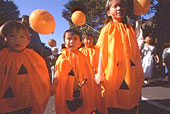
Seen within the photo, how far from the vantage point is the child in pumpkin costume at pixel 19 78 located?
5.29ft

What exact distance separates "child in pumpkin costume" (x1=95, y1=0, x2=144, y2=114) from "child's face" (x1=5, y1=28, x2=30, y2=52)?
3.51ft

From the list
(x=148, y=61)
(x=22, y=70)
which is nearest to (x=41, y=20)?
(x=22, y=70)

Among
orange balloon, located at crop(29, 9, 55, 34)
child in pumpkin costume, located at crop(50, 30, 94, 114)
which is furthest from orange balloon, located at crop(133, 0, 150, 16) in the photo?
orange balloon, located at crop(29, 9, 55, 34)

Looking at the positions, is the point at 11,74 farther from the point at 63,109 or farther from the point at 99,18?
the point at 99,18

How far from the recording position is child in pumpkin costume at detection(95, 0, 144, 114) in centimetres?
158

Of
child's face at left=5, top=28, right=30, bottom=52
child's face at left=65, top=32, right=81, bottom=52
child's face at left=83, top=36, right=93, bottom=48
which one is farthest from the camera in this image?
child's face at left=83, top=36, right=93, bottom=48

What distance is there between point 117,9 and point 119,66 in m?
0.80

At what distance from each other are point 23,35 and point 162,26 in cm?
975

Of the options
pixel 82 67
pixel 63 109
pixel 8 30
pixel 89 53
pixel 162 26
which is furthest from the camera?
pixel 162 26

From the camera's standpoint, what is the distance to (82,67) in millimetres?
2219

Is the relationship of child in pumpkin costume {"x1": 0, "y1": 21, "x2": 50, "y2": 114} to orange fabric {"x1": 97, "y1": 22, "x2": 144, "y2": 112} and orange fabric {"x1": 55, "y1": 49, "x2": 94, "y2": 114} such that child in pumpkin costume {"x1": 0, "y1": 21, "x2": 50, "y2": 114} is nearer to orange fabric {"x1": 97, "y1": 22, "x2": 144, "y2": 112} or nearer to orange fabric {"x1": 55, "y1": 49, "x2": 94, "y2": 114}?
orange fabric {"x1": 55, "y1": 49, "x2": 94, "y2": 114}

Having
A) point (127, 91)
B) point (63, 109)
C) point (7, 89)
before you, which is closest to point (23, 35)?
point (7, 89)

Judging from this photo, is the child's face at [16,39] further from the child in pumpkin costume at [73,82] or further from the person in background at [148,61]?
the person in background at [148,61]

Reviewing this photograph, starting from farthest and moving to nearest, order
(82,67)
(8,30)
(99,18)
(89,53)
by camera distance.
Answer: (99,18), (89,53), (82,67), (8,30)
